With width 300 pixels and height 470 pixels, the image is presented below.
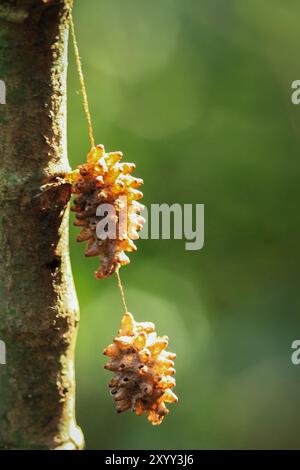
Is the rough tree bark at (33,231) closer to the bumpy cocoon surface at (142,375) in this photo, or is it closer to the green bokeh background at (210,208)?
the bumpy cocoon surface at (142,375)

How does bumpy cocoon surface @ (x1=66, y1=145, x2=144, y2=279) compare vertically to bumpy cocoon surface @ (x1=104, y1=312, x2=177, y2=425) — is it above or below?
above

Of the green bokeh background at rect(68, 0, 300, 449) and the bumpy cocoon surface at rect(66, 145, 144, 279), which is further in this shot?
the green bokeh background at rect(68, 0, 300, 449)

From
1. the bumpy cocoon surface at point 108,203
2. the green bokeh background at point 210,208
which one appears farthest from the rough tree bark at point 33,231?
the green bokeh background at point 210,208

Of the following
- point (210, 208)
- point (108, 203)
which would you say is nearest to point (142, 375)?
point (108, 203)

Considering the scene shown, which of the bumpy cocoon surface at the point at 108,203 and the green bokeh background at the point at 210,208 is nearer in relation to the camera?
the bumpy cocoon surface at the point at 108,203

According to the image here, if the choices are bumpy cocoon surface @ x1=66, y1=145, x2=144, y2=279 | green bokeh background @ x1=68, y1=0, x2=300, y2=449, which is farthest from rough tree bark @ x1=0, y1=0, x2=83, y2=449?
green bokeh background @ x1=68, y1=0, x2=300, y2=449

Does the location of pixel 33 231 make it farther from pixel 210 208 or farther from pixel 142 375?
pixel 210 208

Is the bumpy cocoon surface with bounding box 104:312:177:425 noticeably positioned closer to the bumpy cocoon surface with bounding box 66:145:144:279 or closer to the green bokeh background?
the bumpy cocoon surface with bounding box 66:145:144:279
